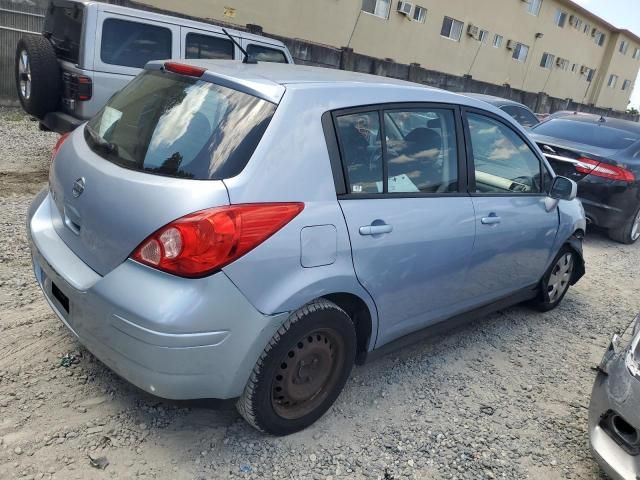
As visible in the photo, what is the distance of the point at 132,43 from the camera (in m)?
6.19

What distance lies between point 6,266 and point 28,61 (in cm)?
323

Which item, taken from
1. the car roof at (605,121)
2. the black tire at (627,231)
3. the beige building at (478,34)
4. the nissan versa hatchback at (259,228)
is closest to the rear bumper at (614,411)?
the nissan versa hatchback at (259,228)

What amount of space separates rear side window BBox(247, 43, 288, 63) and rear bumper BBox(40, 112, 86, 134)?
2.51 m

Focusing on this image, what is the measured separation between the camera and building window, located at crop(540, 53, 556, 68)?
1229 inches

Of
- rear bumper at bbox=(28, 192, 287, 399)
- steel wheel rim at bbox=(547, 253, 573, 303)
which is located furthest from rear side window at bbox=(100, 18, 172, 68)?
steel wheel rim at bbox=(547, 253, 573, 303)

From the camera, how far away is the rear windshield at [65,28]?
19.3ft

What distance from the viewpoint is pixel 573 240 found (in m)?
4.37

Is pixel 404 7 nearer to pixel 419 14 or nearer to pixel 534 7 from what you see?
pixel 419 14

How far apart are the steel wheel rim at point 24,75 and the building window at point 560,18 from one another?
1245 inches

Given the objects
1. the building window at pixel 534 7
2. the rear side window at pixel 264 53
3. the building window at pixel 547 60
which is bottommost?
the rear side window at pixel 264 53

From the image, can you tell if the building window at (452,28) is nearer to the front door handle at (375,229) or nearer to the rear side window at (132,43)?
the rear side window at (132,43)

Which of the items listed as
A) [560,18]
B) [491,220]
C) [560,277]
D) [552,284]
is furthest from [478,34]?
[491,220]

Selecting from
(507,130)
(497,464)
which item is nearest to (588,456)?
(497,464)

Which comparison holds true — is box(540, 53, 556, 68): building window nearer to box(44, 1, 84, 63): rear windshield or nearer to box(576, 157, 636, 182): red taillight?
box(576, 157, 636, 182): red taillight
